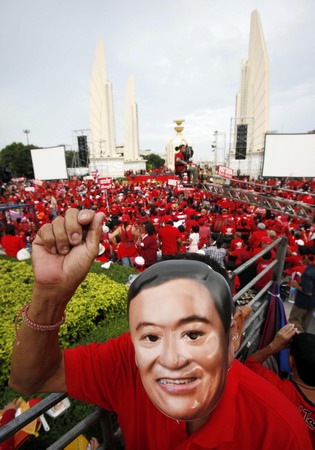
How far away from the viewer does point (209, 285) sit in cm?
89

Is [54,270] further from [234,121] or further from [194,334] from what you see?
[234,121]

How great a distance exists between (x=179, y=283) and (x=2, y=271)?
561 cm

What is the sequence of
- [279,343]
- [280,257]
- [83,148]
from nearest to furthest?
[279,343], [280,257], [83,148]

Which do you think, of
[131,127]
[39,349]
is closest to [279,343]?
[39,349]

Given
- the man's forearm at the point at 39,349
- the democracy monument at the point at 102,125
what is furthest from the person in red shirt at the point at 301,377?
the democracy monument at the point at 102,125

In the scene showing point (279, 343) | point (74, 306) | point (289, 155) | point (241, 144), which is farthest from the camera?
point (241, 144)

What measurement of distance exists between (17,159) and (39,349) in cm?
5402

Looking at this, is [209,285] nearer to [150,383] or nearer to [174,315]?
[174,315]

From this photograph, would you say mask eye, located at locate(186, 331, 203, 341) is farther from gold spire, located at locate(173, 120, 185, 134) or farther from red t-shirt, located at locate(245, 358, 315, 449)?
gold spire, located at locate(173, 120, 185, 134)

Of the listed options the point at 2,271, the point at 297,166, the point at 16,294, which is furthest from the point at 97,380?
the point at 297,166

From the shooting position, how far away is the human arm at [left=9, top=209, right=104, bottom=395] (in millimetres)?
935

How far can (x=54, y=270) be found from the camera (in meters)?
0.96

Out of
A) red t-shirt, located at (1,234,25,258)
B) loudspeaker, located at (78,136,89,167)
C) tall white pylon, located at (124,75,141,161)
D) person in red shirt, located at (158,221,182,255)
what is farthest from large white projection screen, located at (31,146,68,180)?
person in red shirt, located at (158,221,182,255)

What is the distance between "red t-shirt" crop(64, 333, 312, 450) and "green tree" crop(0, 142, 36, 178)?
174 feet
